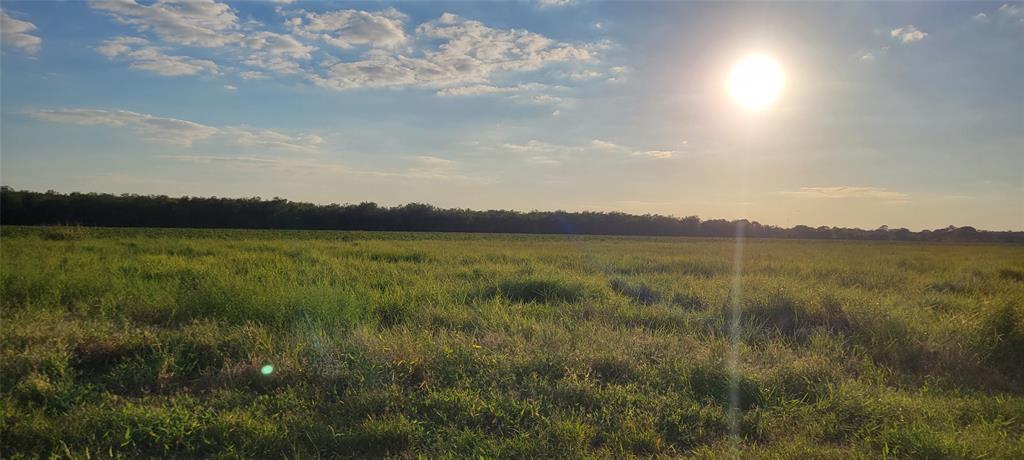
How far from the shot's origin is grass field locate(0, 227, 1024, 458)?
3.73 metres

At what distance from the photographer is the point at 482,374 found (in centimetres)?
479

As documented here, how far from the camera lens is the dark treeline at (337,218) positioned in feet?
101

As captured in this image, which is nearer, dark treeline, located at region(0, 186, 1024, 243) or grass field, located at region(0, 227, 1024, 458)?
grass field, located at region(0, 227, 1024, 458)

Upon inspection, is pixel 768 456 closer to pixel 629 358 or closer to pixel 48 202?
pixel 629 358

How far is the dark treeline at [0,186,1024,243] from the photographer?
30.7 meters

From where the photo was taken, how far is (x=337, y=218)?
53031mm

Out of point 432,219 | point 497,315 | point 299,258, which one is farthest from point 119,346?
point 432,219

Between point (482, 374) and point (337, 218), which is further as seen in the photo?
point (337, 218)

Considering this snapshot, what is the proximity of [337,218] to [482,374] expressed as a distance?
51031mm

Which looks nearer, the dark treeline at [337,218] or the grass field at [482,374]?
the grass field at [482,374]

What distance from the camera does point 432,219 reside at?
58594mm

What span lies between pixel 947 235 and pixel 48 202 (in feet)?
255

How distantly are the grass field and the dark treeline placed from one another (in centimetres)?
2330

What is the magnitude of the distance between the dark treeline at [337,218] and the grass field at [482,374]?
23301 mm
